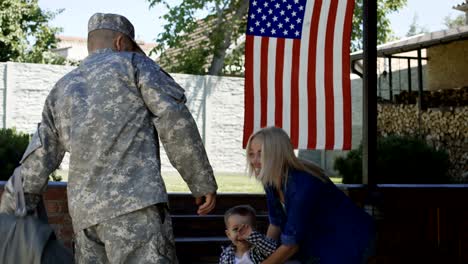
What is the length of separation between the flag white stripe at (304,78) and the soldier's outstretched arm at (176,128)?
235cm

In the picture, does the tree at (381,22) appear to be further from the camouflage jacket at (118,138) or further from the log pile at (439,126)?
the camouflage jacket at (118,138)

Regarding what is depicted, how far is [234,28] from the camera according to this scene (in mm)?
20000

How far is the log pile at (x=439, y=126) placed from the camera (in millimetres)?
15343

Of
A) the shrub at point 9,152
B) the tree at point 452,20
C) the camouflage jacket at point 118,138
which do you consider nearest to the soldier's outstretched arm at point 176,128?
the camouflage jacket at point 118,138

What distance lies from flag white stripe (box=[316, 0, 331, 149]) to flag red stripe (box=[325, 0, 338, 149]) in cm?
2

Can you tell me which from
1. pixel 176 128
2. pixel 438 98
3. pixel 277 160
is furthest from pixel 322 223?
pixel 438 98

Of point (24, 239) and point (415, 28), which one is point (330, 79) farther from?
point (415, 28)

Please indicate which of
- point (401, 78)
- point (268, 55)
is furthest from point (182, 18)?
point (268, 55)

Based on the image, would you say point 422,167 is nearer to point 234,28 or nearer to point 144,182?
point 144,182

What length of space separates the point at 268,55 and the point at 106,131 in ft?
8.43

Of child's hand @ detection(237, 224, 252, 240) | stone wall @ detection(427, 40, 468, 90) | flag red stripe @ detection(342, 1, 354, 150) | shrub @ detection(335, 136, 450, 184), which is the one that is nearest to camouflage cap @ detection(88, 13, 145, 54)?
child's hand @ detection(237, 224, 252, 240)

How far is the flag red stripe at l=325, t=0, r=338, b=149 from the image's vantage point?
5.81 metres

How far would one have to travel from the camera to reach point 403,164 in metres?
9.70

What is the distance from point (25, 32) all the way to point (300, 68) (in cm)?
1598
